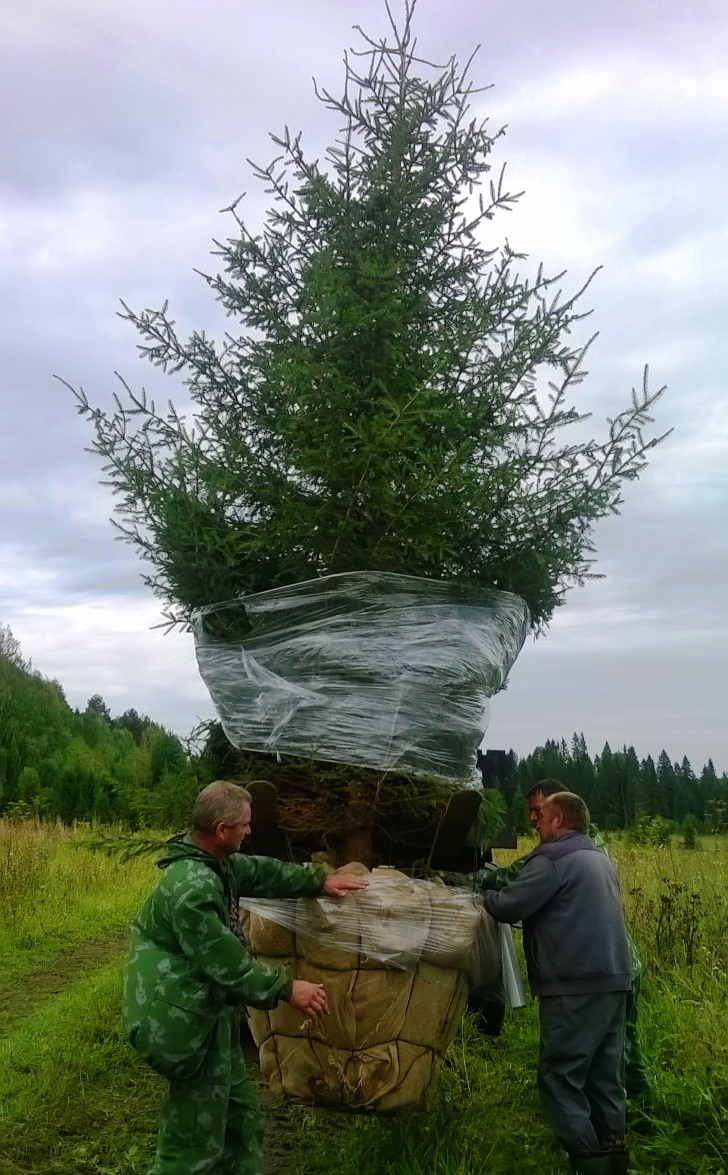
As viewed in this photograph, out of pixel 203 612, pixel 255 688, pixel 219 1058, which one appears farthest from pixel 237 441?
pixel 219 1058

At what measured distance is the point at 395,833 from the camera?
4348 millimetres

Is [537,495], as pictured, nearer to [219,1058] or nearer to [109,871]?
[219,1058]

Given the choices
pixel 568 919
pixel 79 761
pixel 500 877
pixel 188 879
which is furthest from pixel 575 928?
pixel 79 761

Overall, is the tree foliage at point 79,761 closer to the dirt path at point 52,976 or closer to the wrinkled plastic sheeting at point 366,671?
the wrinkled plastic sheeting at point 366,671

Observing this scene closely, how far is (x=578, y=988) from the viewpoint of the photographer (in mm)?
3979

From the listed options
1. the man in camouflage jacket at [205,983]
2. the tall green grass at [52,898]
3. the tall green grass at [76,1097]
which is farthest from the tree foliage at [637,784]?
the man in camouflage jacket at [205,983]

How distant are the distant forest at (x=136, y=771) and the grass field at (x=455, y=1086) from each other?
2.76ft

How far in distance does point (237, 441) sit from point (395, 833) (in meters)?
2.30

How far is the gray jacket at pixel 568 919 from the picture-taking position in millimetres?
3969

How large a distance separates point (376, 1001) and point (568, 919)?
945mm

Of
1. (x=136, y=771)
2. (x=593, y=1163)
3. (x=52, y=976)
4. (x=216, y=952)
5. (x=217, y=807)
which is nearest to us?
(x=216, y=952)

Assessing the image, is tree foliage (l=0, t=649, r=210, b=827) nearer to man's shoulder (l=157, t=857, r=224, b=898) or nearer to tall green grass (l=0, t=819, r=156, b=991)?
tall green grass (l=0, t=819, r=156, b=991)

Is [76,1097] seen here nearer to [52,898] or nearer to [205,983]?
[205,983]

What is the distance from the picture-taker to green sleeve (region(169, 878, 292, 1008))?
3229mm
